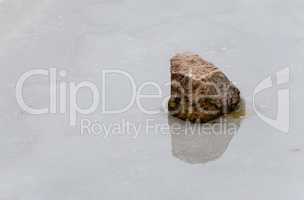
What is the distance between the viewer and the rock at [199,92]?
12.7 ft

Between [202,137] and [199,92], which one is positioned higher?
[199,92]

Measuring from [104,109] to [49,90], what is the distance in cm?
49

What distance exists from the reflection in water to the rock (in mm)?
49

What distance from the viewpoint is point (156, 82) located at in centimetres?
435

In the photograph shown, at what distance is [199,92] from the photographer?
12.7ft

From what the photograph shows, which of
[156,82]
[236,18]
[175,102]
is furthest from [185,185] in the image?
[236,18]

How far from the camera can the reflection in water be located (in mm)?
3742

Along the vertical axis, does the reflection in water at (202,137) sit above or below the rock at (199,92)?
below

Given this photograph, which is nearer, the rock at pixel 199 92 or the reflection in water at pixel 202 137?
the reflection in water at pixel 202 137

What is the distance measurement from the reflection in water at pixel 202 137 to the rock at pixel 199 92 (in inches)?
1.9

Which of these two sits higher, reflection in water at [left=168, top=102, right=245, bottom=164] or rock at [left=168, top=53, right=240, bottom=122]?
rock at [left=168, top=53, right=240, bottom=122]

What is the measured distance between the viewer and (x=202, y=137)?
386cm

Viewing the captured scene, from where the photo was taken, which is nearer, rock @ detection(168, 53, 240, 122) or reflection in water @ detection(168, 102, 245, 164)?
reflection in water @ detection(168, 102, 245, 164)

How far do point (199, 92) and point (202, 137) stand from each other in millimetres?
296
